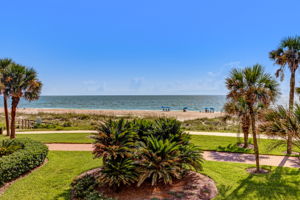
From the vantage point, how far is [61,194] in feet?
19.2

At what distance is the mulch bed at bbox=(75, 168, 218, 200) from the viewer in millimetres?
5402

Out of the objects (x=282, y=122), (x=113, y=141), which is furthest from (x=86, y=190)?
(x=282, y=122)

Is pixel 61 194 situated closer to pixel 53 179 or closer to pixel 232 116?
pixel 53 179

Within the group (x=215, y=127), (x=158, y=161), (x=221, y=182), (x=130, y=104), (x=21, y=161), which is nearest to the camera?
(x=158, y=161)

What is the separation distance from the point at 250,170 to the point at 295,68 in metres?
7.06

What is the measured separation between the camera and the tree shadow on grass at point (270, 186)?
18.1 ft

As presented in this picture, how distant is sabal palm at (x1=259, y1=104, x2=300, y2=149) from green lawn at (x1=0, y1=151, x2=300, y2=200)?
211 centimetres

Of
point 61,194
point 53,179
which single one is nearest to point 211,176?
point 61,194

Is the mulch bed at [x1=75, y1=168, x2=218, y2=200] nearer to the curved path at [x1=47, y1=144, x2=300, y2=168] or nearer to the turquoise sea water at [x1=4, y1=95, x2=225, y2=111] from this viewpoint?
the curved path at [x1=47, y1=144, x2=300, y2=168]

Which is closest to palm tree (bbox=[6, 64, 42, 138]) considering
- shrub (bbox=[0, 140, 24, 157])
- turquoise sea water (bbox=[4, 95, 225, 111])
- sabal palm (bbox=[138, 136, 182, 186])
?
shrub (bbox=[0, 140, 24, 157])

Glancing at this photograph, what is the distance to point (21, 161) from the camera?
24.2 feet

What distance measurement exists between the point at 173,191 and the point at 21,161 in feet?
21.4

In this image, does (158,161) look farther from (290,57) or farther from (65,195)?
(290,57)

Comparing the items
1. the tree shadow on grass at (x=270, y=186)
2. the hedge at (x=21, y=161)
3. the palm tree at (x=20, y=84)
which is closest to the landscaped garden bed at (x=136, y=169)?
the tree shadow on grass at (x=270, y=186)
